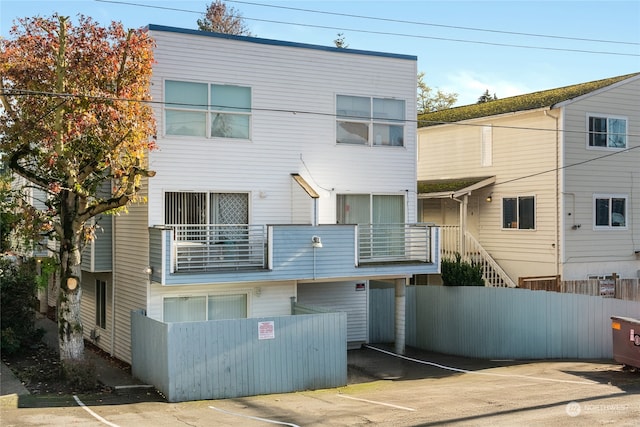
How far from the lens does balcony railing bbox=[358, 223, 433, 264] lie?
808 inches

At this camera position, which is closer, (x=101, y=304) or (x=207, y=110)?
(x=207, y=110)

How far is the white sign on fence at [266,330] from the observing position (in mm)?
16359

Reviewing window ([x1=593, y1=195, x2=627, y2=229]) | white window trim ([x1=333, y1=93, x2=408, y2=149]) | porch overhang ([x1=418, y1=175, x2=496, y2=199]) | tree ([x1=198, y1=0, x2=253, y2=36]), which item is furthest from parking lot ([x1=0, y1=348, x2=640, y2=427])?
tree ([x1=198, y1=0, x2=253, y2=36])

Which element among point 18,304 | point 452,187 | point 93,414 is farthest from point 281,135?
point 452,187

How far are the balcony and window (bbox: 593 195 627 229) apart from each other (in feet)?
27.9

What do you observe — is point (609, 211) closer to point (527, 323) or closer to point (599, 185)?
point (599, 185)

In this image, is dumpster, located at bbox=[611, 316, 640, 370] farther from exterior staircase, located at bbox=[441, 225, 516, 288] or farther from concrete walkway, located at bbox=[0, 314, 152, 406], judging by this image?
concrete walkway, located at bbox=[0, 314, 152, 406]

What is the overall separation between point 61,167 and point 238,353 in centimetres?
541

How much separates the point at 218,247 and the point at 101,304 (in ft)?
17.6

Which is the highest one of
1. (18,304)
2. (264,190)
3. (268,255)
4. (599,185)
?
(599,185)

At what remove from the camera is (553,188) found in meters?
25.4

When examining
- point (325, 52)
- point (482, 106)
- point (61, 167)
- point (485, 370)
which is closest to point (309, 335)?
point (485, 370)

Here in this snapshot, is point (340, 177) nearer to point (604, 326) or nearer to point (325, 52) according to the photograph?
point (325, 52)

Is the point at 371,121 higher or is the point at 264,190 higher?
the point at 371,121
